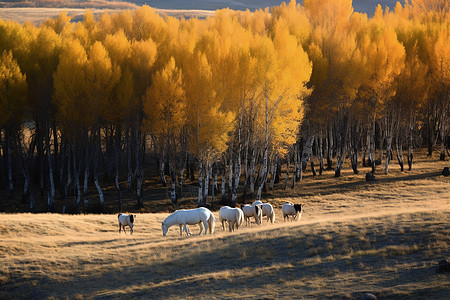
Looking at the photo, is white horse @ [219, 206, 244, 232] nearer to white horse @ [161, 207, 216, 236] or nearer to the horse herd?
the horse herd

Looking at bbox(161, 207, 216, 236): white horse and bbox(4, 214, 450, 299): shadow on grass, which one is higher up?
bbox(161, 207, 216, 236): white horse

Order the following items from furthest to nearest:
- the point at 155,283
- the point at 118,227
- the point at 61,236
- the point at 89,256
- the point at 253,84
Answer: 1. the point at 253,84
2. the point at 118,227
3. the point at 61,236
4. the point at 89,256
5. the point at 155,283

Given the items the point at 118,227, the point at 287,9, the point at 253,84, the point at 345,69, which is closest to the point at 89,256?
the point at 118,227

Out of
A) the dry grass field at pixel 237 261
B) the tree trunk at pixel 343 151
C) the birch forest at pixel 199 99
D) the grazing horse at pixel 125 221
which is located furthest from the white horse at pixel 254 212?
the tree trunk at pixel 343 151

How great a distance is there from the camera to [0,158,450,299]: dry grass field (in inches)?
562

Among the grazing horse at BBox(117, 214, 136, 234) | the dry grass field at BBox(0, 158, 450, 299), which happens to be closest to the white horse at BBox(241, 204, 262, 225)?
the dry grass field at BBox(0, 158, 450, 299)

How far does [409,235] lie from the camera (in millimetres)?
17922

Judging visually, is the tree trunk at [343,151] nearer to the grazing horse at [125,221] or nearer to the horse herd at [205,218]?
the horse herd at [205,218]

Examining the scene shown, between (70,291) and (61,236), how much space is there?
7508 mm

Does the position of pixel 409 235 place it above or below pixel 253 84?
below

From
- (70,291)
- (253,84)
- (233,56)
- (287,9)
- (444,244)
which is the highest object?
(287,9)

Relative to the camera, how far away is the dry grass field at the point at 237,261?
14.3 metres

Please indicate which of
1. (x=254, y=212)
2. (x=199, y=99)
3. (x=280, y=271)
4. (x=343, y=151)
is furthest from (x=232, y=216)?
(x=343, y=151)

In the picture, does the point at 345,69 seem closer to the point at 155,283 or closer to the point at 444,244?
the point at 444,244
